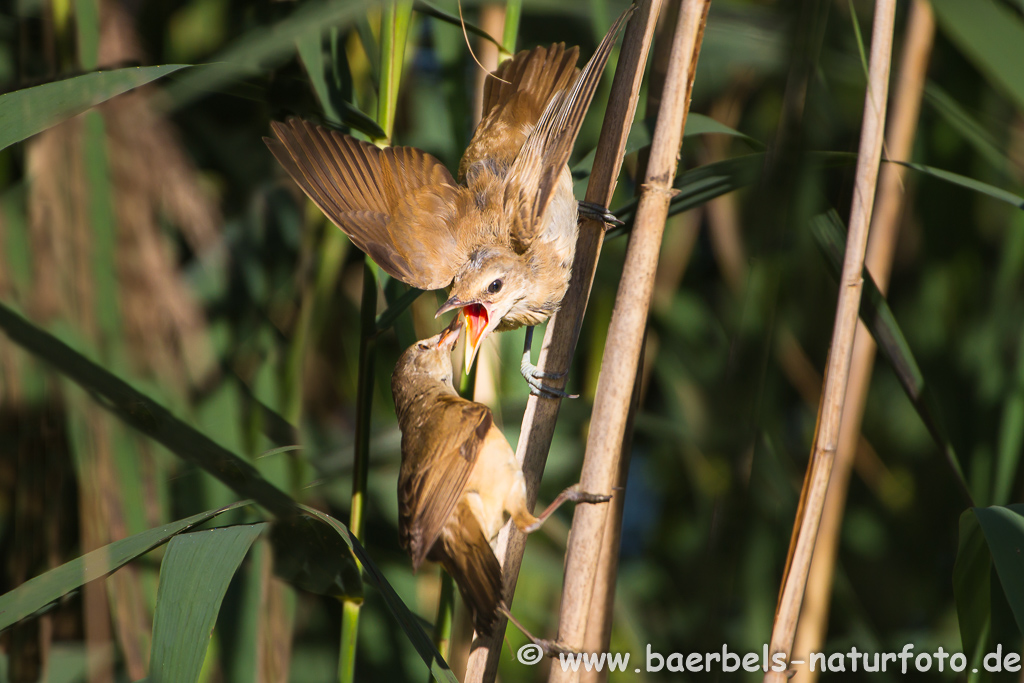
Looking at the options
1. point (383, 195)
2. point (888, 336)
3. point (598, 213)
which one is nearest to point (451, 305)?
point (598, 213)

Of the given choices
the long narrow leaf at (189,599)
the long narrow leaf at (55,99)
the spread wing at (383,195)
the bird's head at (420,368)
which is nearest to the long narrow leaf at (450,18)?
the spread wing at (383,195)

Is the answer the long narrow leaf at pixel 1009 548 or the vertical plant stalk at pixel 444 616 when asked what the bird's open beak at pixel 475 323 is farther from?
the long narrow leaf at pixel 1009 548

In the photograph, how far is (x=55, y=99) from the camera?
1055 millimetres

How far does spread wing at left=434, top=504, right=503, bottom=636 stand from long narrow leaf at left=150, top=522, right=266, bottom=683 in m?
0.30

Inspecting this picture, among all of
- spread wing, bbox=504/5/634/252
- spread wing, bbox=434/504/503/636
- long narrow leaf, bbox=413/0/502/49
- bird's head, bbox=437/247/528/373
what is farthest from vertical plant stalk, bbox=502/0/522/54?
spread wing, bbox=434/504/503/636

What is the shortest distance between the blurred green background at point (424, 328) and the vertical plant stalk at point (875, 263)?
0.08 metres

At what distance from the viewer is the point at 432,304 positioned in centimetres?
194

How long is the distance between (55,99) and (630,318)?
0.94m

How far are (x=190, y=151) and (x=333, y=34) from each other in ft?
2.69

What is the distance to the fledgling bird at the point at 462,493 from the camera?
107cm

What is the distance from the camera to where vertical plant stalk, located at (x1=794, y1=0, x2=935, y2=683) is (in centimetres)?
147

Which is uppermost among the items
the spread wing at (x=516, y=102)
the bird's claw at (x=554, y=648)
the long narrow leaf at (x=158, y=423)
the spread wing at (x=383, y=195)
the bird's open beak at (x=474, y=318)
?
the spread wing at (x=516, y=102)

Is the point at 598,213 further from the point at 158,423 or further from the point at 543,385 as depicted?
the point at 158,423

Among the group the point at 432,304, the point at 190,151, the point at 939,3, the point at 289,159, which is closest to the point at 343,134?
the point at 289,159
